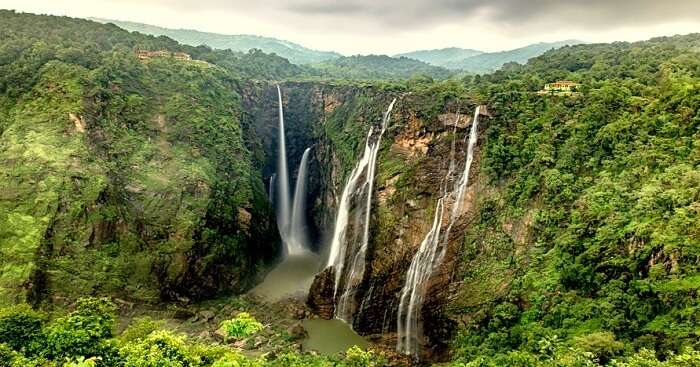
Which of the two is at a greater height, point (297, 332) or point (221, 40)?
point (221, 40)

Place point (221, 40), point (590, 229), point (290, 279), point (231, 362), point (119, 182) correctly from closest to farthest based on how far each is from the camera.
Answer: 1. point (231, 362)
2. point (590, 229)
3. point (119, 182)
4. point (290, 279)
5. point (221, 40)

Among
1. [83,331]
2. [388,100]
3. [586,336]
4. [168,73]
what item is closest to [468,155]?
[388,100]

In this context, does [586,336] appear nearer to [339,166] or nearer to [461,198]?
[461,198]

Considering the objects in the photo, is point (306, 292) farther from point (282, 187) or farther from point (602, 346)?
point (602, 346)

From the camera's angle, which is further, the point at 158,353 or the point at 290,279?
the point at 290,279

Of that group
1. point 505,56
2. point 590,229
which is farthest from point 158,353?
point 505,56

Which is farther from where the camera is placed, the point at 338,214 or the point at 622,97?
→ the point at 338,214

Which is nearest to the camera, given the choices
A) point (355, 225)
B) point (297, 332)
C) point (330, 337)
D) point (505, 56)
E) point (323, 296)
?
point (297, 332)

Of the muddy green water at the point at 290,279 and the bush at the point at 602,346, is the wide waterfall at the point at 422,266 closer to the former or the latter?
the muddy green water at the point at 290,279
